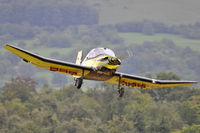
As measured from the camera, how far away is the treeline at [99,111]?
103 m

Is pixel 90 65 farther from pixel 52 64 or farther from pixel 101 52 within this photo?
pixel 52 64

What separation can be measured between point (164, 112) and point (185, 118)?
29.0ft

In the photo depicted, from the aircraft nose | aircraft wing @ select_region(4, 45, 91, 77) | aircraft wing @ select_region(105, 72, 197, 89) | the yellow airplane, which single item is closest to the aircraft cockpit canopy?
the yellow airplane

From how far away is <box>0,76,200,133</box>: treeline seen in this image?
338 ft


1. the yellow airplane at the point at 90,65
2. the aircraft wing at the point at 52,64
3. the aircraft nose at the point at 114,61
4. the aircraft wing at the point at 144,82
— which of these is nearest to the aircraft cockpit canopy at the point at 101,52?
the yellow airplane at the point at 90,65

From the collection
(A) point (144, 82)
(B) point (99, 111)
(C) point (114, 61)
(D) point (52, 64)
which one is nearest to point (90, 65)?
(C) point (114, 61)

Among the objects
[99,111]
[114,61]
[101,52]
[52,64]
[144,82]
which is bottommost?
[99,111]

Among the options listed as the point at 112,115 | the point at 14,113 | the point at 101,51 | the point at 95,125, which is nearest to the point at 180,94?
the point at 112,115

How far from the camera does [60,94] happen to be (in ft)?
478

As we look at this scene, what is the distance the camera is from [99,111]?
128875 millimetres

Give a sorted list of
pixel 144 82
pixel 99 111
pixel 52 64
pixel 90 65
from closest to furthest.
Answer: pixel 52 64
pixel 90 65
pixel 144 82
pixel 99 111

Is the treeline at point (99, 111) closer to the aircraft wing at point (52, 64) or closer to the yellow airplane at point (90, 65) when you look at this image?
the yellow airplane at point (90, 65)

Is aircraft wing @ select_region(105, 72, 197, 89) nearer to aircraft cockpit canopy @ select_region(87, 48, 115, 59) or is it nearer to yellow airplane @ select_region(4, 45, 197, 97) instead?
yellow airplane @ select_region(4, 45, 197, 97)

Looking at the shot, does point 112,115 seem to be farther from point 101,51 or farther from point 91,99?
point 101,51
